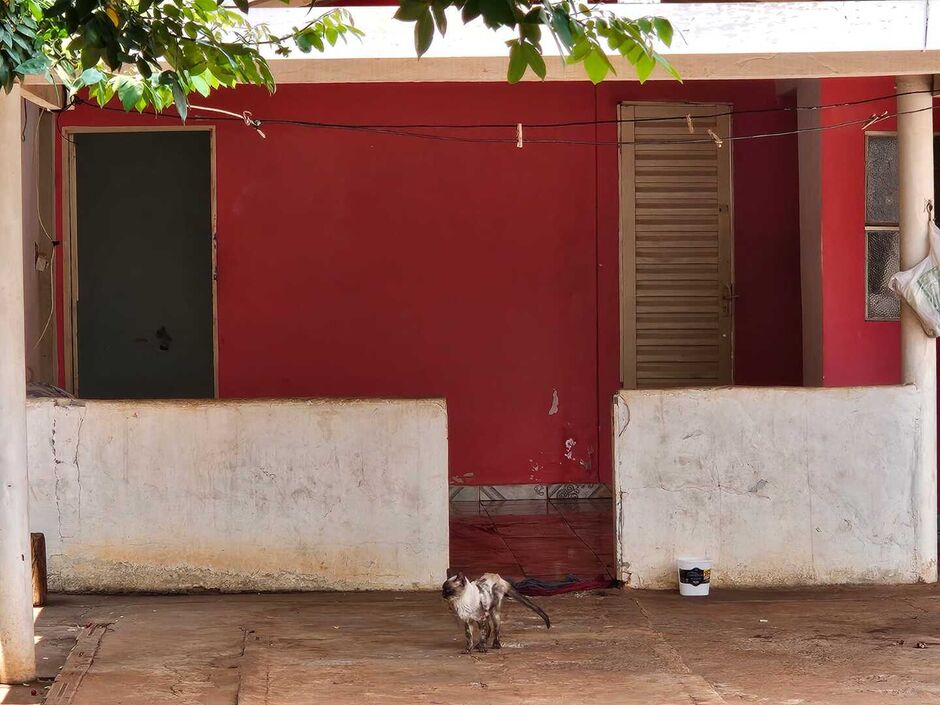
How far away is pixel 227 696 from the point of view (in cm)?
494

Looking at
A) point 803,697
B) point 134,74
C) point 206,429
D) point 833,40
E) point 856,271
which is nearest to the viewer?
point 803,697

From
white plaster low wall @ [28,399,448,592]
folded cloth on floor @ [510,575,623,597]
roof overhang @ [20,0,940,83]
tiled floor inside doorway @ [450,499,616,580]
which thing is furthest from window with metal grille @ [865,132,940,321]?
white plaster low wall @ [28,399,448,592]

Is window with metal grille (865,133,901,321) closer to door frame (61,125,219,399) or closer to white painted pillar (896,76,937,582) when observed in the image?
white painted pillar (896,76,937,582)

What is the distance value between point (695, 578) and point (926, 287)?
2.08 meters

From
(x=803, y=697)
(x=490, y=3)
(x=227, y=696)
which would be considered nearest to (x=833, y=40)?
(x=803, y=697)

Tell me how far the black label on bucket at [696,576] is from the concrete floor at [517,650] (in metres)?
0.10

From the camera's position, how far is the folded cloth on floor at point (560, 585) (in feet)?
21.9

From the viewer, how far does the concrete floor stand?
4949 mm

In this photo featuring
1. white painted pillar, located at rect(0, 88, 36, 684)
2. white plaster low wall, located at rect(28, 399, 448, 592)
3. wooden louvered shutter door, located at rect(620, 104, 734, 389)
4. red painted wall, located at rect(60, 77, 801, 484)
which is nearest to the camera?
white painted pillar, located at rect(0, 88, 36, 684)

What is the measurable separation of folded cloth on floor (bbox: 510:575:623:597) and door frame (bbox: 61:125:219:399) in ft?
10.8

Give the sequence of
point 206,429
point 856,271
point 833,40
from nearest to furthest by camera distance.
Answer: point 833,40
point 206,429
point 856,271

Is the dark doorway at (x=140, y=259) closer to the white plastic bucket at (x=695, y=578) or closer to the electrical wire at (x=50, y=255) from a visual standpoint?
the electrical wire at (x=50, y=255)

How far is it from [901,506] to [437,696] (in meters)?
3.29

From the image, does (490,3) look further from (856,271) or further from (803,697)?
(856,271)
